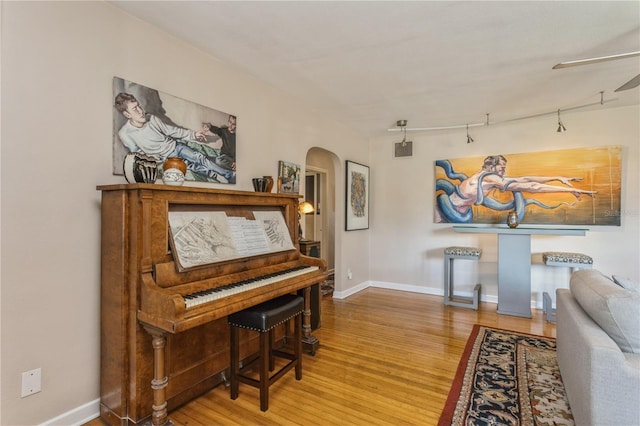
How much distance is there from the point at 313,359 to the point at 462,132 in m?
3.93

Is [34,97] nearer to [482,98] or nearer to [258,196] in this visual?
[258,196]

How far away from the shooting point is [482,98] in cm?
351

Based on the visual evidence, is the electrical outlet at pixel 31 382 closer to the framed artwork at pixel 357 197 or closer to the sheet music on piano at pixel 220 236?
the sheet music on piano at pixel 220 236

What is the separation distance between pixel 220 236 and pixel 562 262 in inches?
154

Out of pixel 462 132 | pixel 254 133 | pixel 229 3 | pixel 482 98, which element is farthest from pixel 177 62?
pixel 462 132

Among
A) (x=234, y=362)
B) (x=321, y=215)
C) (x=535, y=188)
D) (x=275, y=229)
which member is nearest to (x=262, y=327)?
(x=234, y=362)

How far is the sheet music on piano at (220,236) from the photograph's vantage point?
1923 mm

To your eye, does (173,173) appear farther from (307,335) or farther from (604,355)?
(604,355)

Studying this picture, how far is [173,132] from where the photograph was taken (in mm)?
2332

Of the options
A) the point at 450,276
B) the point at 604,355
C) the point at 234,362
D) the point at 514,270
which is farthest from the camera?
the point at 450,276

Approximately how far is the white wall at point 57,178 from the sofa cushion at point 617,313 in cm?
295

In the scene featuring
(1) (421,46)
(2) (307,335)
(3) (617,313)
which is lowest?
(2) (307,335)

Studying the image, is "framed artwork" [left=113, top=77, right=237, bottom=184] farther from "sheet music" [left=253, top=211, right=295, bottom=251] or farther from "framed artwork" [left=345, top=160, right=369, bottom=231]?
"framed artwork" [left=345, top=160, right=369, bottom=231]

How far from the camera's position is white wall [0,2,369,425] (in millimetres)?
1610
